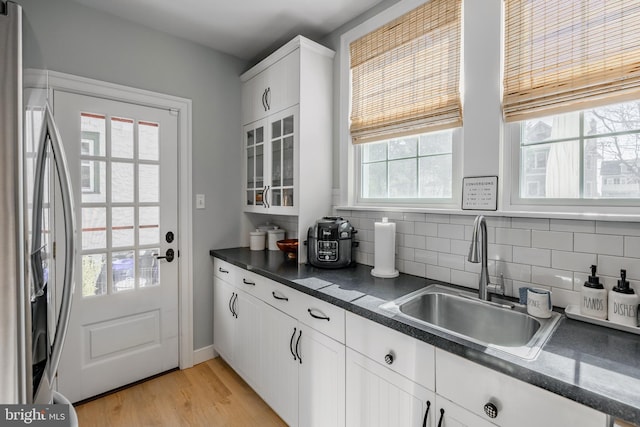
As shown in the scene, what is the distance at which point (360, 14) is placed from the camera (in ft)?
6.91

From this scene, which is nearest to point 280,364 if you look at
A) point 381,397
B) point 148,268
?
point 381,397

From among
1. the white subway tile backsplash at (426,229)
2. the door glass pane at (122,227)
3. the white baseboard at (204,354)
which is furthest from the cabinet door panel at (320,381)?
the door glass pane at (122,227)

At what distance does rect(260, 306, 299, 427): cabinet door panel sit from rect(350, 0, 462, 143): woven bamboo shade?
50.3 inches

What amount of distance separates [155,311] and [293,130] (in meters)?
1.68

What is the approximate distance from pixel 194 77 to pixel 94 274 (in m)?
1.62

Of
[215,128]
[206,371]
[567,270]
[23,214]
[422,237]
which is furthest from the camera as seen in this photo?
[215,128]

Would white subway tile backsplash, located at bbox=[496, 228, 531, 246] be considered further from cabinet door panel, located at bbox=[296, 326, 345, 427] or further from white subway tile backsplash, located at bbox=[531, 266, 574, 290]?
cabinet door panel, located at bbox=[296, 326, 345, 427]

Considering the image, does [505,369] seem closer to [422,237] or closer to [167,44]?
[422,237]

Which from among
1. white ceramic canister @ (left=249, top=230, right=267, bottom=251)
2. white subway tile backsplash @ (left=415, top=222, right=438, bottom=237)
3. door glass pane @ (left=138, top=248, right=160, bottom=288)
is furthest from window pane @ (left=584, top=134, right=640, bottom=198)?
door glass pane @ (left=138, top=248, right=160, bottom=288)

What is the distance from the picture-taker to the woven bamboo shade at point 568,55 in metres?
1.15

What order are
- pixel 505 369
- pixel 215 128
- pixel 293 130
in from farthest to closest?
1. pixel 215 128
2. pixel 293 130
3. pixel 505 369

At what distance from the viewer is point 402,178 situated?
1.99 m

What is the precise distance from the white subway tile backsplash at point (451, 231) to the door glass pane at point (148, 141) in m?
2.01

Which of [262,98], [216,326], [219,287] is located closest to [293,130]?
[262,98]
